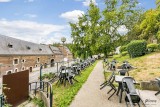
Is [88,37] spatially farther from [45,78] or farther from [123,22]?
[45,78]

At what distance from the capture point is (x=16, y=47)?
1667 inches

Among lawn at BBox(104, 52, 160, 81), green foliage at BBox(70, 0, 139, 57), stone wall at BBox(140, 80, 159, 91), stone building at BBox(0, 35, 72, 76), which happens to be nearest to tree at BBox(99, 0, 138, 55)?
green foliage at BBox(70, 0, 139, 57)

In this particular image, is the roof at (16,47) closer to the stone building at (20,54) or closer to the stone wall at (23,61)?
the stone building at (20,54)

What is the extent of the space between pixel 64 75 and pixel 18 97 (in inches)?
110

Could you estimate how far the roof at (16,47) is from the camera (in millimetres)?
38188

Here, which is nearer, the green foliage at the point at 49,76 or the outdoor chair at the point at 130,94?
the outdoor chair at the point at 130,94

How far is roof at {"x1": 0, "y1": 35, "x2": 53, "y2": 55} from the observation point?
125 feet

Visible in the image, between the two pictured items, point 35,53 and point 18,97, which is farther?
point 35,53

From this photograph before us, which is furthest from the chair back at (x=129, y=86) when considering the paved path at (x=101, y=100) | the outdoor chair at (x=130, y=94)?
the paved path at (x=101, y=100)

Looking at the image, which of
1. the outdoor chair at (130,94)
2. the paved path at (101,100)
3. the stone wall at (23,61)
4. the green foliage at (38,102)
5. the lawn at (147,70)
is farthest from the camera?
the stone wall at (23,61)

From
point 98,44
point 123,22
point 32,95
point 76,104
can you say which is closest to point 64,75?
point 32,95

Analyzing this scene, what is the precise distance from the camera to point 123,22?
39.8 m

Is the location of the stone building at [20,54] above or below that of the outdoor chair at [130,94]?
above

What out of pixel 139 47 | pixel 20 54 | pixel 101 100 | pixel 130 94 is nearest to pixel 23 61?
pixel 20 54
